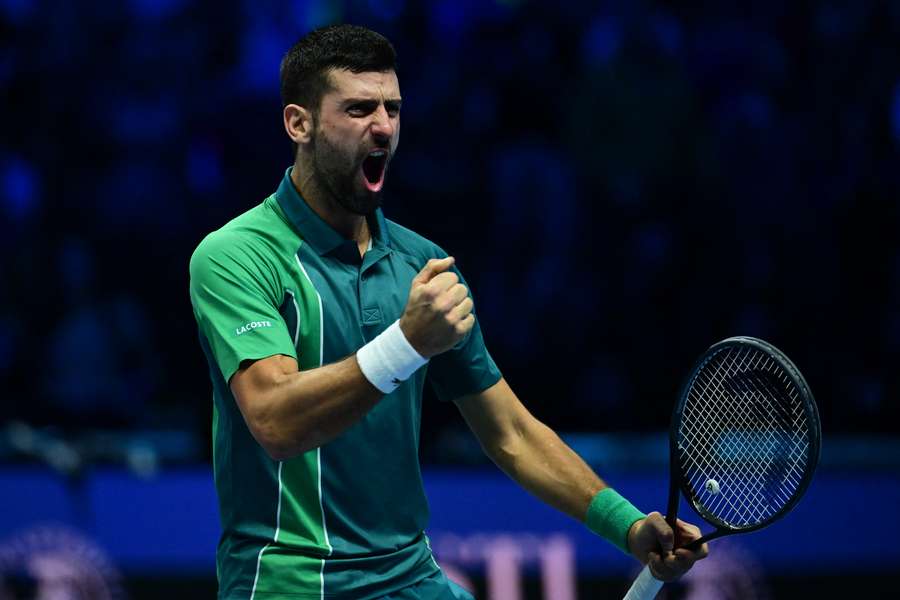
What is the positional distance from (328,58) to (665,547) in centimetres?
149

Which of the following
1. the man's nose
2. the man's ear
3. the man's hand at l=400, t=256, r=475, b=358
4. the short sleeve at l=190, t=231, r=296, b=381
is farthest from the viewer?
the man's ear

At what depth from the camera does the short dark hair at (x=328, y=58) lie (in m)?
3.71

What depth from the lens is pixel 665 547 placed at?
3.73 metres

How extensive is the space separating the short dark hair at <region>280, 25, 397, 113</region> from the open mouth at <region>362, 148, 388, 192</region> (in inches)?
7.5

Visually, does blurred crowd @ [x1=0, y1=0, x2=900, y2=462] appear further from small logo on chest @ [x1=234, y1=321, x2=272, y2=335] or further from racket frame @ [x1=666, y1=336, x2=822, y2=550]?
small logo on chest @ [x1=234, y1=321, x2=272, y2=335]

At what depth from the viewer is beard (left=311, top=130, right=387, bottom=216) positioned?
371cm

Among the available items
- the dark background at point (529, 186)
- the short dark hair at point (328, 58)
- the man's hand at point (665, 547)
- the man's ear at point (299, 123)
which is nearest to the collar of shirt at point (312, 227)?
the man's ear at point (299, 123)

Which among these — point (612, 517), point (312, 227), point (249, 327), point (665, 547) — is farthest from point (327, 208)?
point (665, 547)

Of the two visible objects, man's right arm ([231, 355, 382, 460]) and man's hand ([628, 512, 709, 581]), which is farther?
man's hand ([628, 512, 709, 581])

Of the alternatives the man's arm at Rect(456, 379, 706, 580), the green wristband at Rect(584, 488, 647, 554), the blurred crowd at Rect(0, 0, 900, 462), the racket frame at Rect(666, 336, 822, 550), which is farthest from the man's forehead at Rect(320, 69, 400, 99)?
the blurred crowd at Rect(0, 0, 900, 462)

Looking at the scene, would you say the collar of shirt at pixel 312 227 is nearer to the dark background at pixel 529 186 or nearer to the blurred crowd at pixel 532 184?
the dark background at pixel 529 186

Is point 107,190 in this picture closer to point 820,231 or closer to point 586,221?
point 586,221

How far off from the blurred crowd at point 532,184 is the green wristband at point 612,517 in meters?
4.02

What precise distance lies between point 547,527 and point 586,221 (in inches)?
82.2
